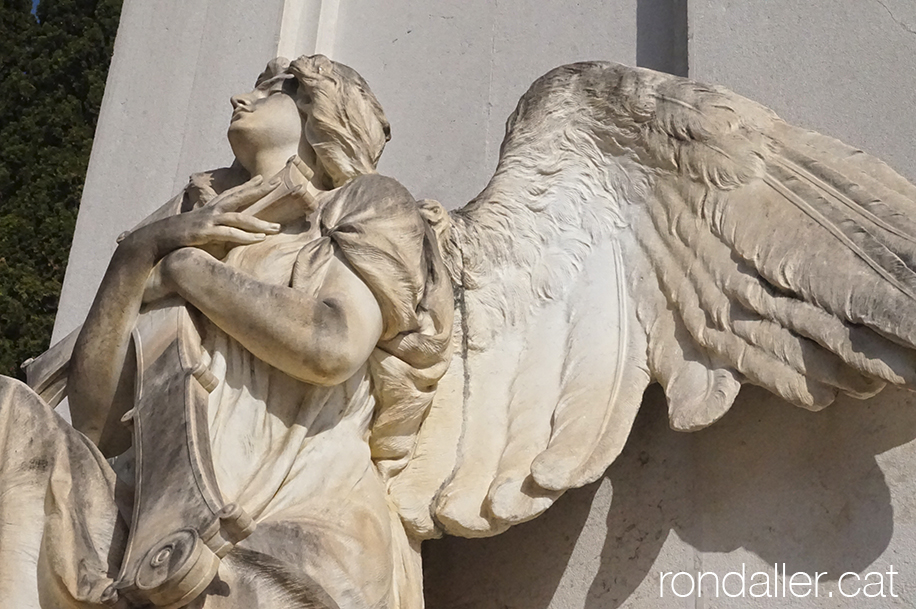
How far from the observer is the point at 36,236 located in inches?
220

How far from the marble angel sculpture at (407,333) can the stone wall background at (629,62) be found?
0.83 feet

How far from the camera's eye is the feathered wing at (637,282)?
2.16 metres

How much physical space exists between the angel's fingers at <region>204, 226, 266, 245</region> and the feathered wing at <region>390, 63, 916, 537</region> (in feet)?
1.39

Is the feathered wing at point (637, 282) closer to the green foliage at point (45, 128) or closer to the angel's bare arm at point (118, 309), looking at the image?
the angel's bare arm at point (118, 309)

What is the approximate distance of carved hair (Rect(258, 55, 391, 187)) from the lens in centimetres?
253

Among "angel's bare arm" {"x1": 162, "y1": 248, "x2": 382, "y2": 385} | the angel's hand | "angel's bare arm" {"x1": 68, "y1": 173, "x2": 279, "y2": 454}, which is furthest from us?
the angel's hand

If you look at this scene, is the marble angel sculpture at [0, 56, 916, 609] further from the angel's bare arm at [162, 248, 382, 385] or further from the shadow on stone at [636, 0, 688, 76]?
the shadow on stone at [636, 0, 688, 76]

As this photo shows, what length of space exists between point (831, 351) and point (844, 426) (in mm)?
300

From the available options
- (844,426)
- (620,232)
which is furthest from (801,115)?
(844,426)

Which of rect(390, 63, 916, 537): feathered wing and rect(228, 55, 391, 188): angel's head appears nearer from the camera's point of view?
rect(390, 63, 916, 537): feathered wing

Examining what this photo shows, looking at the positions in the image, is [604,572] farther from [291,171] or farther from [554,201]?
[291,171]

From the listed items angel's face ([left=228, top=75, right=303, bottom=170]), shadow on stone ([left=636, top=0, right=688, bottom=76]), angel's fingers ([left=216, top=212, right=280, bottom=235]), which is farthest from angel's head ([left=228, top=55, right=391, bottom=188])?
shadow on stone ([left=636, top=0, right=688, bottom=76])

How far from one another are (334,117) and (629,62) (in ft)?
3.71

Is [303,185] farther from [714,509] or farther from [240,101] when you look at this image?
[714,509]
